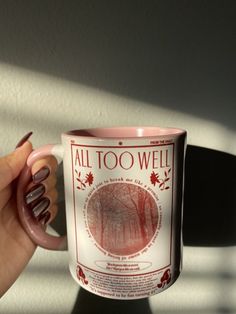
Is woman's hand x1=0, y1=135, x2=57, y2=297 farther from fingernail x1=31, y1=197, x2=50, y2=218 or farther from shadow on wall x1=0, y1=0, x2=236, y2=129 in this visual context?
shadow on wall x1=0, y1=0, x2=236, y2=129

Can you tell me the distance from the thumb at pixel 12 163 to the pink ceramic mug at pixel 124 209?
3 cm

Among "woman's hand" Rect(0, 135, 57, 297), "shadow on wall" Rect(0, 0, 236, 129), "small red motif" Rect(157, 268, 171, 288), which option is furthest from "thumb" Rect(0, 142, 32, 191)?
"small red motif" Rect(157, 268, 171, 288)

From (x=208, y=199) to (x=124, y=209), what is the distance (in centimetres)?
21

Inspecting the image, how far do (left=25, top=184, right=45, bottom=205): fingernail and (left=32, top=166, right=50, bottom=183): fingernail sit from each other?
0.02 meters

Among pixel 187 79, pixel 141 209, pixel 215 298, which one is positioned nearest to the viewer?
pixel 141 209

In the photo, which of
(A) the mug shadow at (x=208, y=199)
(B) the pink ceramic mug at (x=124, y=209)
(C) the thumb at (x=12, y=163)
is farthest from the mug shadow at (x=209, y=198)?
(C) the thumb at (x=12, y=163)

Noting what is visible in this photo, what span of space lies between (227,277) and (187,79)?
0.35 meters

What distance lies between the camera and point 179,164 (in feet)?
1.19

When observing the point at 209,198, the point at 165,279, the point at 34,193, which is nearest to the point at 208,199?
the point at 209,198

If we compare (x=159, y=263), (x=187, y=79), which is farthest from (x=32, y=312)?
(x=187, y=79)

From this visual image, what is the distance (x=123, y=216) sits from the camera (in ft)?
1.13

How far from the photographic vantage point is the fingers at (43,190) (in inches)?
16.4

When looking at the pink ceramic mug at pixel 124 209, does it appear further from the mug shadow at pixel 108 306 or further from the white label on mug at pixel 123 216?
A: the mug shadow at pixel 108 306

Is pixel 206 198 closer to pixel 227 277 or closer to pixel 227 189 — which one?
pixel 227 189
